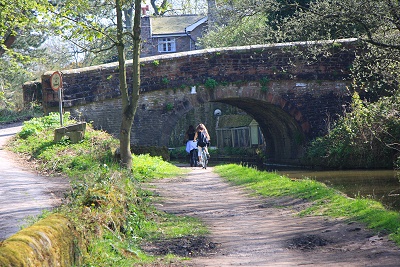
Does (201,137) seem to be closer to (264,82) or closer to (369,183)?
(264,82)

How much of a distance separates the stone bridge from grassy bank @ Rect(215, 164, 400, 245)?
750 centimetres

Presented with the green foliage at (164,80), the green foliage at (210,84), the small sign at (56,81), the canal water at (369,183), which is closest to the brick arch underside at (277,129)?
the green foliage at (210,84)

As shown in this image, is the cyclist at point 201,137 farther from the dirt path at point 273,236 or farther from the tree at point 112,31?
the dirt path at point 273,236

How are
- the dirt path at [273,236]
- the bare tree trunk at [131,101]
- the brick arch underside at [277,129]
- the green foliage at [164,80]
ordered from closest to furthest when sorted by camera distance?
1. the dirt path at [273,236]
2. the bare tree trunk at [131,101]
3. the green foliage at [164,80]
4. the brick arch underside at [277,129]

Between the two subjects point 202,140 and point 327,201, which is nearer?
point 327,201

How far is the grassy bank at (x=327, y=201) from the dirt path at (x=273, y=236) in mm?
238

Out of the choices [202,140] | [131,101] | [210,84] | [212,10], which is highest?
[212,10]

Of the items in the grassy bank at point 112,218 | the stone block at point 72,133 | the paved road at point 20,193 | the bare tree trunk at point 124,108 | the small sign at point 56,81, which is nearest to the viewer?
the grassy bank at point 112,218

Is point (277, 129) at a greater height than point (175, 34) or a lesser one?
lesser

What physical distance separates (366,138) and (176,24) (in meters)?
37.4

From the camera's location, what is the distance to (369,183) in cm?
1691

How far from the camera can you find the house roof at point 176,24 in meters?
55.6

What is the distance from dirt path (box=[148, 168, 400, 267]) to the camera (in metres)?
7.36

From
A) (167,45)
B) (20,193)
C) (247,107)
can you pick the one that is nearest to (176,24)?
(167,45)
